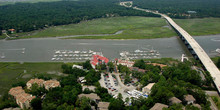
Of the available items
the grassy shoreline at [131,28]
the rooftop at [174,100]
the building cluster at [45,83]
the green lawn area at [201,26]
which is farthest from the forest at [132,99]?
the green lawn area at [201,26]

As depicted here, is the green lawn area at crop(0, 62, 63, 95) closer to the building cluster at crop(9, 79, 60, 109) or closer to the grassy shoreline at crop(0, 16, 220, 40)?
the building cluster at crop(9, 79, 60, 109)

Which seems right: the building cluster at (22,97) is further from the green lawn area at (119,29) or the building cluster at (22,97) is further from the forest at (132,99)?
the green lawn area at (119,29)

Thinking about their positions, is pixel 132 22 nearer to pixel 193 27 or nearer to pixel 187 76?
pixel 193 27

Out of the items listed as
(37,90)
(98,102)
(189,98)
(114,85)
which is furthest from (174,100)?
(37,90)

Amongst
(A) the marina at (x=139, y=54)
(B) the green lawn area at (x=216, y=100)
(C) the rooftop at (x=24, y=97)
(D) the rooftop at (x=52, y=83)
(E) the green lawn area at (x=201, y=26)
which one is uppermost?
(E) the green lawn area at (x=201, y=26)

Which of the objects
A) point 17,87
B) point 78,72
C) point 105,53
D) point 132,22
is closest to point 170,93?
point 78,72

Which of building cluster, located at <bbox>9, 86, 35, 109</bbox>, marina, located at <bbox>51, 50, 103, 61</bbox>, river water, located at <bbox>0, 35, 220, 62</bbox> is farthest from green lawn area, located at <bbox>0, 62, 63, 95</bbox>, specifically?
building cluster, located at <bbox>9, 86, 35, 109</bbox>

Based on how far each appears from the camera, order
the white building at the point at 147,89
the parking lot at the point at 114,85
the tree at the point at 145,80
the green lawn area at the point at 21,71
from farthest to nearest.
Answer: the green lawn area at the point at 21,71 → the tree at the point at 145,80 → the parking lot at the point at 114,85 → the white building at the point at 147,89
